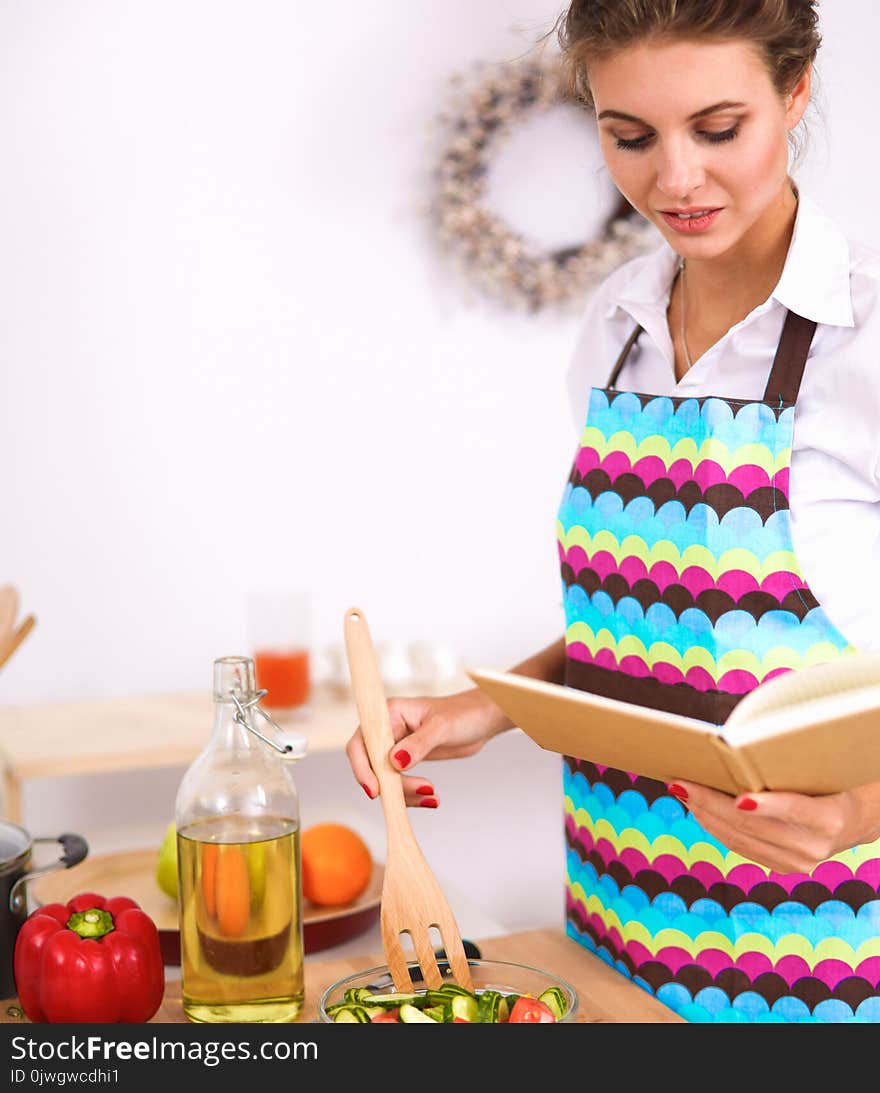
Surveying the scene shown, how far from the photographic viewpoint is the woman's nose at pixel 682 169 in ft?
3.69

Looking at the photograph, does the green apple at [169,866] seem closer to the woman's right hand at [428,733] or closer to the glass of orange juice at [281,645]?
the woman's right hand at [428,733]

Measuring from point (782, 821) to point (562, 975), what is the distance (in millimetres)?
378

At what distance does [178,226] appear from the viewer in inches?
104

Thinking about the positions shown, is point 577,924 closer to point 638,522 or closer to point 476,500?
point 638,522

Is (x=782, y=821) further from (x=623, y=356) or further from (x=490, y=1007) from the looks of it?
(x=623, y=356)

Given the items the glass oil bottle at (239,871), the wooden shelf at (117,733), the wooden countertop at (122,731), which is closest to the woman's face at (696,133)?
the glass oil bottle at (239,871)

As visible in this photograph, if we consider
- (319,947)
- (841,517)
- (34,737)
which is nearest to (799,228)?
(841,517)

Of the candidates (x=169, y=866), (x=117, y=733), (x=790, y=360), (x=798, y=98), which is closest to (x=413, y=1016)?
(x=169, y=866)

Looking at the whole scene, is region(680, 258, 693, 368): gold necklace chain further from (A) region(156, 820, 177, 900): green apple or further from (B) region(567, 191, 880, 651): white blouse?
(A) region(156, 820, 177, 900): green apple

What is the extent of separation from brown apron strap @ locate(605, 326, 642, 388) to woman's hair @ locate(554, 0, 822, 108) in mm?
291

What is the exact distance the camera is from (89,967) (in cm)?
106

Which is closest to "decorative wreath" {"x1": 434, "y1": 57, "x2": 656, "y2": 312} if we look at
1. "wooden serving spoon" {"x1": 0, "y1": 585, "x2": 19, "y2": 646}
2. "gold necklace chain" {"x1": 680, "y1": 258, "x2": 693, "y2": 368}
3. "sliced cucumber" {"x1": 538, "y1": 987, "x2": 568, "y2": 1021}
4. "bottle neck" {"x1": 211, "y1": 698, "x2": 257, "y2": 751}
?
"gold necklace chain" {"x1": 680, "y1": 258, "x2": 693, "y2": 368}

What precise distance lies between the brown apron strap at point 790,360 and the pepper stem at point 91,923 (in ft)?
2.39
